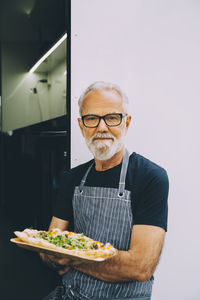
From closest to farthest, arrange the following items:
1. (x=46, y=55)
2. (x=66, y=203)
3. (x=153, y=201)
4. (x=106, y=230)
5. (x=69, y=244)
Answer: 1. (x=69, y=244)
2. (x=153, y=201)
3. (x=106, y=230)
4. (x=66, y=203)
5. (x=46, y=55)

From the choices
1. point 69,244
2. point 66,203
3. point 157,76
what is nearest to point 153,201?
point 69,244

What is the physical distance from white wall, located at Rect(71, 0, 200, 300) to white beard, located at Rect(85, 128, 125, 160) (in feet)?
1.05

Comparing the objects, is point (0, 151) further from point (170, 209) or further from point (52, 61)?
point (170, 209)

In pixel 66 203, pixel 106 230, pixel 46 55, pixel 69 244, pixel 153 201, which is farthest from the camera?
pixel 46 55

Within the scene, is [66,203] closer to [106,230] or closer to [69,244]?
[106,230]

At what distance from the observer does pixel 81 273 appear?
1357 mm

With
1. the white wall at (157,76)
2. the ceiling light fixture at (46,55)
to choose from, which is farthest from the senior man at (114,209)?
the ceiling light fixture at (46,55)

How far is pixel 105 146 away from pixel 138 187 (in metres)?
0.25

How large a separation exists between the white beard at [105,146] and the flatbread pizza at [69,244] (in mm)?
407

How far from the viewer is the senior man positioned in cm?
120

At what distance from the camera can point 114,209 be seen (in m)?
1.33

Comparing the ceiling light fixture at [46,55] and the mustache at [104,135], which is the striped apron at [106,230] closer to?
the mustache at [104,135]

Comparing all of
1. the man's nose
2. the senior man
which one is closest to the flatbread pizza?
the senior man

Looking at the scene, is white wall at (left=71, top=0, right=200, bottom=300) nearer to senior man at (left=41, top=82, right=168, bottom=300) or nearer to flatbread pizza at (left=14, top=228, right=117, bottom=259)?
senior man at (left=41, top=82, right=168, bottom=300)
